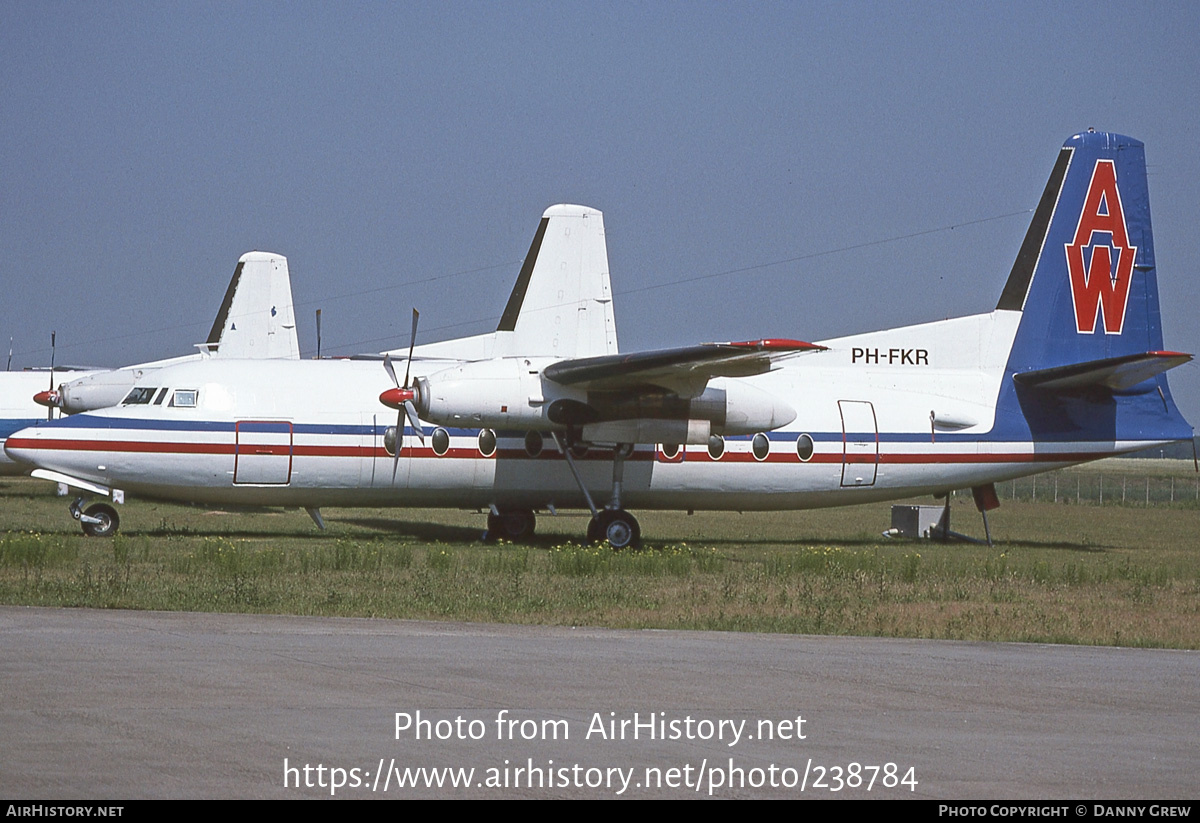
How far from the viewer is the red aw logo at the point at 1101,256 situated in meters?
25.7

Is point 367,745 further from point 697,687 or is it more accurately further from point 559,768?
point 697,687

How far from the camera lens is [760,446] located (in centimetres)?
2420

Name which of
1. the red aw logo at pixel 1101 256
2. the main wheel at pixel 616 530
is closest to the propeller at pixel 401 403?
the main wheel at pixel 616 530

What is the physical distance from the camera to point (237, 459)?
22156 mm

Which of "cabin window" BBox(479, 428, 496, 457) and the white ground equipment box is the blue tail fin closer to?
the white ground equipment box

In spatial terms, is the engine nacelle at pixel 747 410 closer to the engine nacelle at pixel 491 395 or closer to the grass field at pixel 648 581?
the grass field at pixel 648 581

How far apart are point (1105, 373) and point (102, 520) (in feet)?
57.9

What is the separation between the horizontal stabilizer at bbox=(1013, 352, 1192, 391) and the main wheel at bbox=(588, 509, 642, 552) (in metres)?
8.14

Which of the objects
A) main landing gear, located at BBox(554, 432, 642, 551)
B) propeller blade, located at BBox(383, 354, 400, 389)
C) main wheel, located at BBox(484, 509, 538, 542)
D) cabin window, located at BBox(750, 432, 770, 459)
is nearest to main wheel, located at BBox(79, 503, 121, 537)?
propeller blade, located at BBox(383, 354, 400, 389)

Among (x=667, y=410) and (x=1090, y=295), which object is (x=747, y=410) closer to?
(x=667, y=410)

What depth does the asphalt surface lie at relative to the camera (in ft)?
21.4

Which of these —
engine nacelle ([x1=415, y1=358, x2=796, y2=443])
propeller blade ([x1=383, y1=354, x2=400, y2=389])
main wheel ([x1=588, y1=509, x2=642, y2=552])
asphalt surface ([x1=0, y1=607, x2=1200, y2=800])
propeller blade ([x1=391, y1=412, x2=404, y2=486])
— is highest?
propeller blade ([x1=383, y1=354, x2=400, y2=389])

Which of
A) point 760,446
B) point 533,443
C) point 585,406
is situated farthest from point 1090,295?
point 533,443
